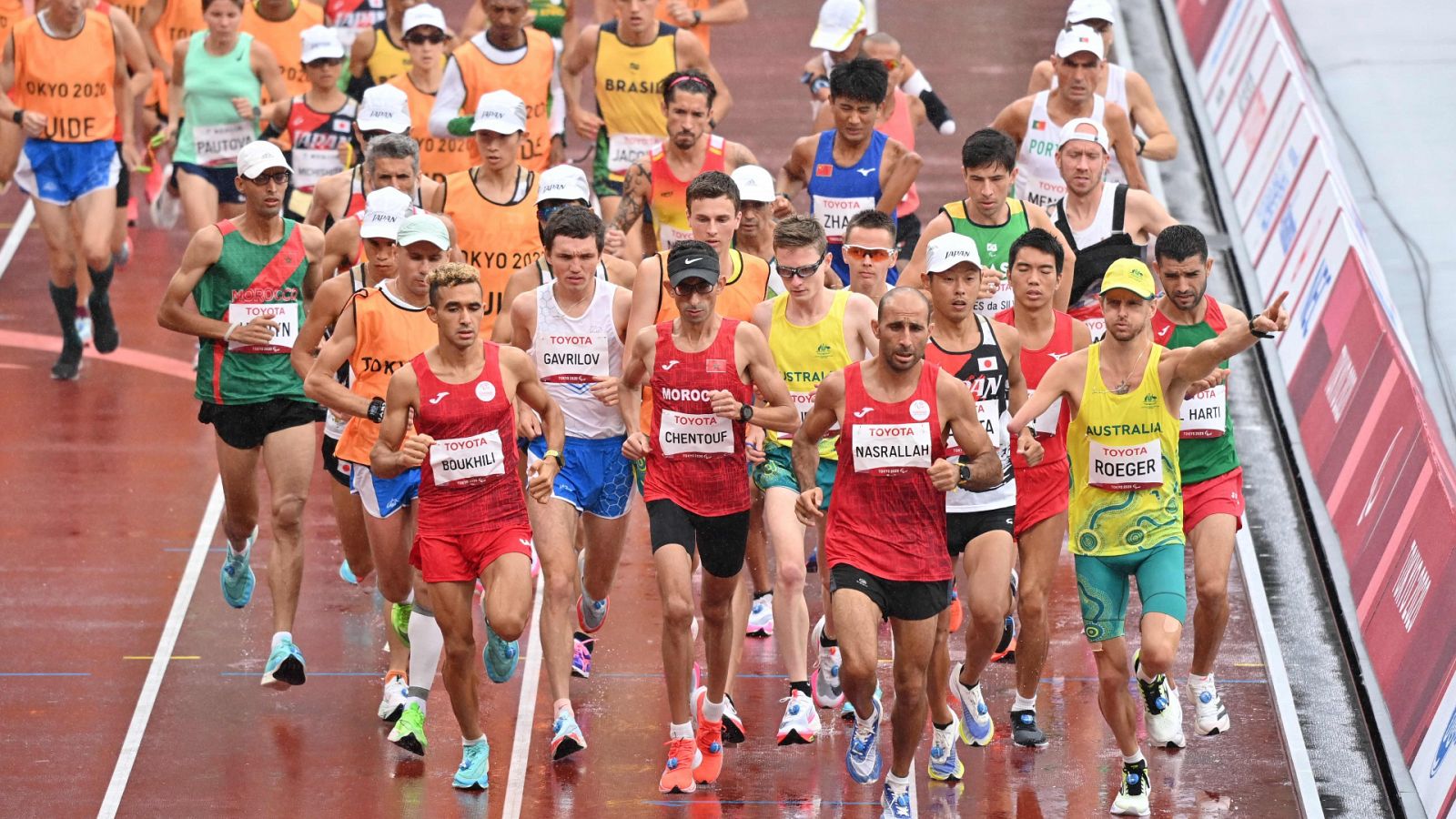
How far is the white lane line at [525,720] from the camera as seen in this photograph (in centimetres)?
1027

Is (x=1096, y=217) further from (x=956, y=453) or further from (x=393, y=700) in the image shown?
(x=393, y=700)

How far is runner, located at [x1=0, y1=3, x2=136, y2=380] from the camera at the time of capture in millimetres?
15367

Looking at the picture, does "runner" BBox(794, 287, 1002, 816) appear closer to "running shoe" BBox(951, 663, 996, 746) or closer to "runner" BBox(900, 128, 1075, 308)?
"running shoe" BBox(951, 663, 996, 746)

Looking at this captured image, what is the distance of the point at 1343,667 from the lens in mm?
11922

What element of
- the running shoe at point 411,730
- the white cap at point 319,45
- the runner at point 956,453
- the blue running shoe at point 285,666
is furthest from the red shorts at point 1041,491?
the white cap at point 319,45

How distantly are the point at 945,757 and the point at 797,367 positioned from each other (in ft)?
6.32

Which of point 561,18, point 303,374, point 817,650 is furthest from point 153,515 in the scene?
point 561,18

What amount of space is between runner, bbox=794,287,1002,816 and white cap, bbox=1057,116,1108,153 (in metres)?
2.59

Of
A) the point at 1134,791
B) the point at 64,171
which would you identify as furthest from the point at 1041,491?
the point at 64,171

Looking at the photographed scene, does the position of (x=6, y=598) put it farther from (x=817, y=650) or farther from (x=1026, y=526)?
(x=1026, y=526)

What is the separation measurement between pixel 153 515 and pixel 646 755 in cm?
439

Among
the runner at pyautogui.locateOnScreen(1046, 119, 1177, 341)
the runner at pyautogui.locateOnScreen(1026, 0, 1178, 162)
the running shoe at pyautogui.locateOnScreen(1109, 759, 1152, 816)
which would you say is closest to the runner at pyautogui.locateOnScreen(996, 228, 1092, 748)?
the running shoe at pyautogui.locateOnScreen(1109, 759, 1152, 816)

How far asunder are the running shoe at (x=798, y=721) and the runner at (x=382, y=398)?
167cm

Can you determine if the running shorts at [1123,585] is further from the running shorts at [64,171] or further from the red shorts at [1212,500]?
the running shorts at [64,171]
